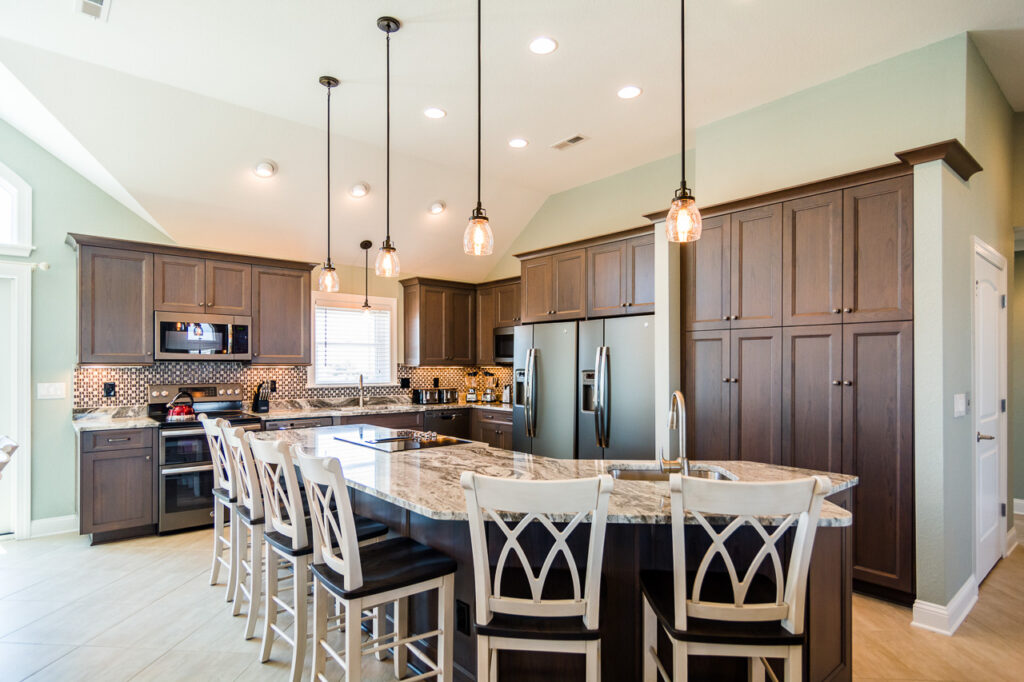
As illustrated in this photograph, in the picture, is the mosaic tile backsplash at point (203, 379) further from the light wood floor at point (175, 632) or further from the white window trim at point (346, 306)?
the light wood floor at point (175, 632)

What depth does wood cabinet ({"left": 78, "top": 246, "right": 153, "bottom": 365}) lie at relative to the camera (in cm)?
443

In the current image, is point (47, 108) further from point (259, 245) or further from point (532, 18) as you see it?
point (532, 18)

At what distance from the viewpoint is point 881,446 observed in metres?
3.18

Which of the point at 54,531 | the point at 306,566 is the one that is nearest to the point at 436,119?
the point at 306,566

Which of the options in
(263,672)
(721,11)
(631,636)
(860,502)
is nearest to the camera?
(631,636)

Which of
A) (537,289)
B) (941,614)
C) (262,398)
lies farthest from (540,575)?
(262,398)

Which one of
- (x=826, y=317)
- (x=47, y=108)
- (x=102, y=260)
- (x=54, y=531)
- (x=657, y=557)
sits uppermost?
(x=47, y=108)

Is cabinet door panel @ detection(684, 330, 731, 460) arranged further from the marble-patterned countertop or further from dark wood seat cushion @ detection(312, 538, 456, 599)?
dark wood seat cushion @ detection(312, 538, 456, 599)

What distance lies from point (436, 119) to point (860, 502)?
389cm

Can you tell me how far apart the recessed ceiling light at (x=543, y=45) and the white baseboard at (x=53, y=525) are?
5076mm

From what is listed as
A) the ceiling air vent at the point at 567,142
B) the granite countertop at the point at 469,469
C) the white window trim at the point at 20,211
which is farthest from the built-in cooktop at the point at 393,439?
the white window trim at the point at 20,211

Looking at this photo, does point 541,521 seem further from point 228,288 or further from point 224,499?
point 228,288

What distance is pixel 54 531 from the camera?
4.53 metres

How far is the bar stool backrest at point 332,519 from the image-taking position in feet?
6.14
